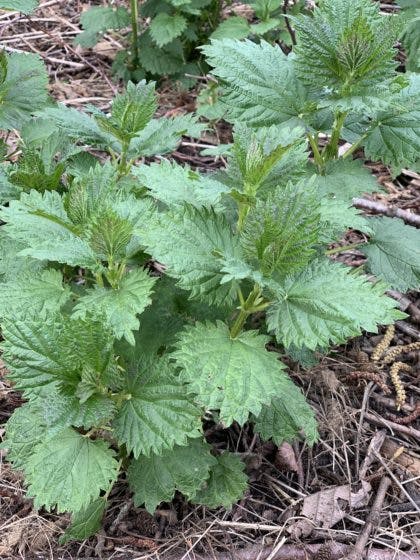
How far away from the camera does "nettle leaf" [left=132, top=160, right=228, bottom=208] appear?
5.29 feet

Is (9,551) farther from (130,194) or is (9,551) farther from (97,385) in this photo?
(130,194)

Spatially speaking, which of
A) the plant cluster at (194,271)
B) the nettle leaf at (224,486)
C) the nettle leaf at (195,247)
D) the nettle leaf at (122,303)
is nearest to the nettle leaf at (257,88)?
the plant cluster at (194,271)

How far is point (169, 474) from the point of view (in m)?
1.76

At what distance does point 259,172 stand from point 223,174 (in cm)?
34

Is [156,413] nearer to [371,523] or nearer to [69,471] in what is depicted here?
[69,471]

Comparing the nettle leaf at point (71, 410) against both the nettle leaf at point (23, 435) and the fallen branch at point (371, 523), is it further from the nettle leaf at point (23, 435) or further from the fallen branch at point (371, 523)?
the fallen branch at point (371, 523)

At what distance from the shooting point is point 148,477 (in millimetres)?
1756

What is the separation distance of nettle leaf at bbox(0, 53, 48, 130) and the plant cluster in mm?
391

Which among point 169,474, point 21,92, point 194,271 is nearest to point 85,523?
point 169,474

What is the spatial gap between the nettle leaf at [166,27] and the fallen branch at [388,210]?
1328 mm

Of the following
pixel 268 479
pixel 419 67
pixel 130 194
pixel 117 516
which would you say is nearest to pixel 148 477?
pixel 117 516

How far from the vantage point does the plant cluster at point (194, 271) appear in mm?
1474

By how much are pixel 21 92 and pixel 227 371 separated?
1.59 metres

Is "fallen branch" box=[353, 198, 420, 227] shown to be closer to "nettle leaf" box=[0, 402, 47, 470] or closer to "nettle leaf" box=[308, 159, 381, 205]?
"nettle leaf" box=[308, 159, 381, 205]
